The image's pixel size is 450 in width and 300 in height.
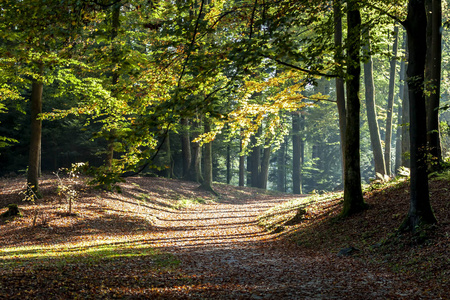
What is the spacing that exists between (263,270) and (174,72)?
452cm

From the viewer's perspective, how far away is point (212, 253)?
9836mm

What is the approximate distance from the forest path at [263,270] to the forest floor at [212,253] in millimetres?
22

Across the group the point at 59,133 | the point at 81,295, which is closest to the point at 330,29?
the point at 81,295

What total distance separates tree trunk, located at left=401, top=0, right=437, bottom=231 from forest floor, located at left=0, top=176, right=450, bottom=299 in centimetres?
42

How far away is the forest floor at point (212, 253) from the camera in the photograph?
5.66m

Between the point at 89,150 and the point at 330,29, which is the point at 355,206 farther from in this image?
the point at 89,150

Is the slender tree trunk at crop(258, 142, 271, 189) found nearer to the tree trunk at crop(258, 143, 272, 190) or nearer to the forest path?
the tree trunk at crop(258, 143, 272, 190)

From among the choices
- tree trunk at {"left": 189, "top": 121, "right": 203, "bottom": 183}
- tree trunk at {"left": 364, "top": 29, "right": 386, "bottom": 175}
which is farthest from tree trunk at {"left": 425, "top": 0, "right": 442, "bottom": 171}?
tree trunk at {"left": 189, "top": 121, "right": 203, "bottom": 183}

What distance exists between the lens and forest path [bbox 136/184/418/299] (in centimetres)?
572

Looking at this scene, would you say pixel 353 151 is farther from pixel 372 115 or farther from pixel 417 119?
pixel 372 115

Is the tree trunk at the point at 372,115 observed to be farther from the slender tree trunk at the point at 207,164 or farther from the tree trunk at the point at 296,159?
the tree trunk at the point at 296,159

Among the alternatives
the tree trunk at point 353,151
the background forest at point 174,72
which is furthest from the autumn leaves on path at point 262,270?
the background forest at point 174,72

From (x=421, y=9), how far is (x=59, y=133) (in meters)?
21.9

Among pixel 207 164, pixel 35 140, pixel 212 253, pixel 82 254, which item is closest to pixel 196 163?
pixel 207 164
